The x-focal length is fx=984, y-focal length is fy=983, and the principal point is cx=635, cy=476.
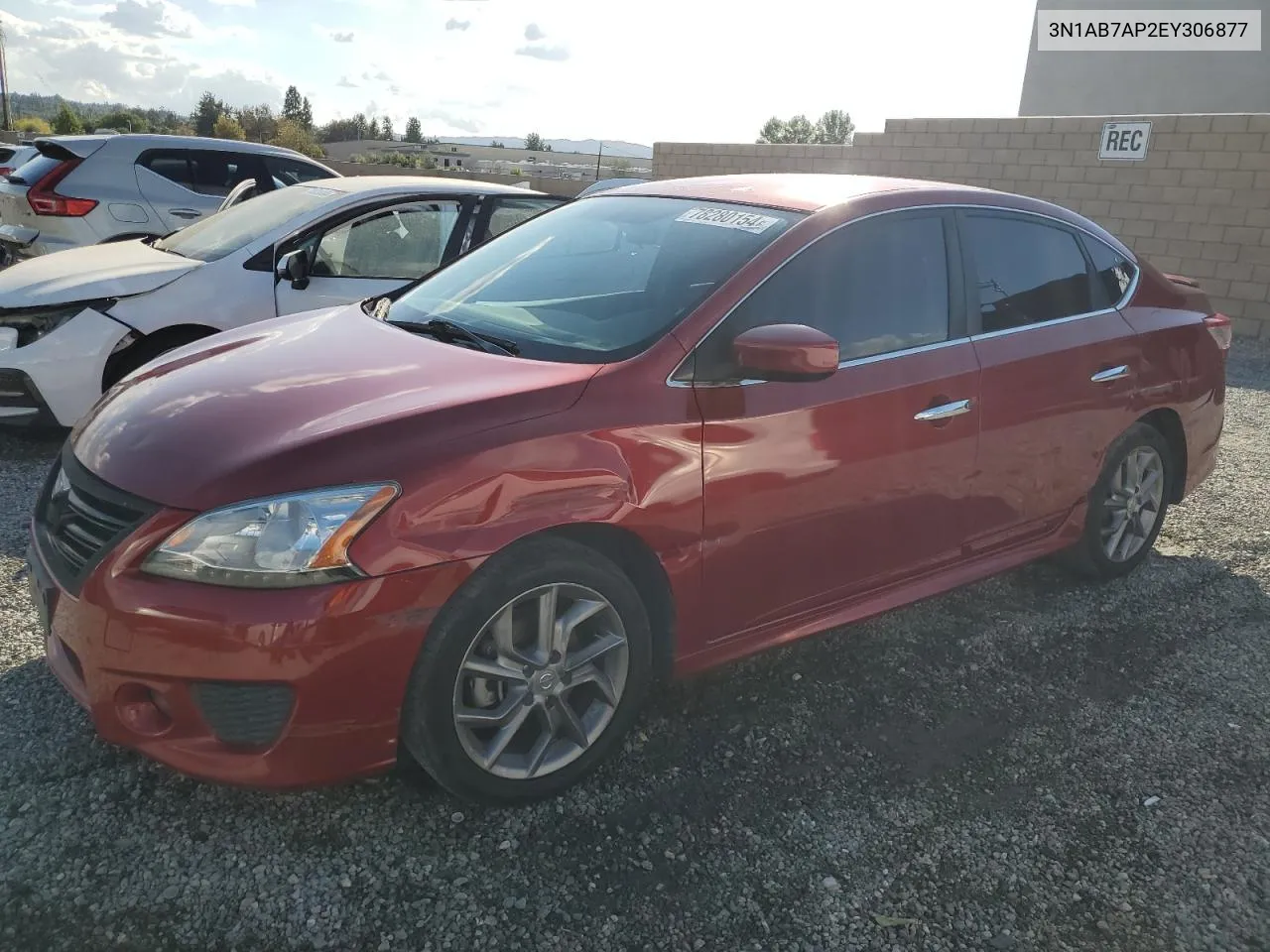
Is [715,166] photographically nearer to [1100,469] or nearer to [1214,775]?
[1100,469]

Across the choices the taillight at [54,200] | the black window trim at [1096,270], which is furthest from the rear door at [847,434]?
the taillight at [54,200]

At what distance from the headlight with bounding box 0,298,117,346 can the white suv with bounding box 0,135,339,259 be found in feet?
9.22

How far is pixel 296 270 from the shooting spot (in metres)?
5.21

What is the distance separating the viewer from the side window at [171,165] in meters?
8.17

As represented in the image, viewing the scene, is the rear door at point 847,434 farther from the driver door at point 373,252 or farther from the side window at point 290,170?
the side window at point 290,170

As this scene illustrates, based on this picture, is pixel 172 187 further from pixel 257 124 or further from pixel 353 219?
pixel 257 124

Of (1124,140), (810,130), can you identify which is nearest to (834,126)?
(810,130)

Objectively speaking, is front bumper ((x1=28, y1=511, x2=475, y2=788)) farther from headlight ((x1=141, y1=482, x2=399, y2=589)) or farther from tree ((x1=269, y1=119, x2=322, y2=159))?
tree ((x1=269, y1=119, x2=322, y2=159))

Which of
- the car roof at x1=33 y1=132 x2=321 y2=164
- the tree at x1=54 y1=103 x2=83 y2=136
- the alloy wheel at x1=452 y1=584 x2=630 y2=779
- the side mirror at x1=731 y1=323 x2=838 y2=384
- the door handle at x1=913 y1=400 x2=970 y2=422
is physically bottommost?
the alloy wheel at x1=452 y1=584 x2=630 y2=779

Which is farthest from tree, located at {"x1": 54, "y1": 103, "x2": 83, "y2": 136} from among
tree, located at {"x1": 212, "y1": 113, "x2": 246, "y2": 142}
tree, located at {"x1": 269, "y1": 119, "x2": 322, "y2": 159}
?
tree, located at {"x1": 269, "y1": 119, "x2": 322, "y2": 159}

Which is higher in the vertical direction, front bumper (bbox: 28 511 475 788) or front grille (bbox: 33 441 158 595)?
front grille (bbox: 33 441 158 595)

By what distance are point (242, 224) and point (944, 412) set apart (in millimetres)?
4481

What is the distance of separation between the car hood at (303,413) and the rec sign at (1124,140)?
12436mm

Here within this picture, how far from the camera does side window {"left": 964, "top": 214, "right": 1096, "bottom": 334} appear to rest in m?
3.60
